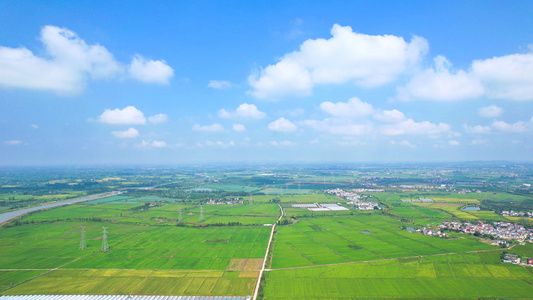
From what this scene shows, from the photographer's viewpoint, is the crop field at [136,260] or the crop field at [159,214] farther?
the crop field at [159,214]

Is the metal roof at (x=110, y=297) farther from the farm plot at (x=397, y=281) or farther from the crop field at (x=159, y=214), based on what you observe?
the crop field at (x=159, y=214)

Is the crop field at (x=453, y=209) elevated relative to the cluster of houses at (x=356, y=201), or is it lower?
lower

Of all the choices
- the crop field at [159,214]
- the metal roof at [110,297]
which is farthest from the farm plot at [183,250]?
the crop field at [159,214]

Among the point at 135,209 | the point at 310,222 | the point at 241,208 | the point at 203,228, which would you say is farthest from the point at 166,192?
the point at 310,222

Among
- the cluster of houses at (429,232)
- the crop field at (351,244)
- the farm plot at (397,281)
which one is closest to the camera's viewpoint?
the farm plot at (397,281)

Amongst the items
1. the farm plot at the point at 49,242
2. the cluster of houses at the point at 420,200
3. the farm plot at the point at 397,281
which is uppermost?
the farm plot at the point at 49,242

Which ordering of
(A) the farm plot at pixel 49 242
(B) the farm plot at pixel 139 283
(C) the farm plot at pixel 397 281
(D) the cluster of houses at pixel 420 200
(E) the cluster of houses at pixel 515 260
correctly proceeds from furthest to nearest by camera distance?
(D) the cluster of houses at pixel 420 200
(A) the farm plot at pixel 49 242
(E) the cluster of houses at pixel 515 260
(B) the farm plot at pixel 139 283
(C) the farm plot at pixel 397 281

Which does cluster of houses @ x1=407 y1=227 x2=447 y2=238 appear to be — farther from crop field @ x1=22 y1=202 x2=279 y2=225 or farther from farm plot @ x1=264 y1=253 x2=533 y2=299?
crop field @ x1=22 y1=202 x2=279 y2=225
